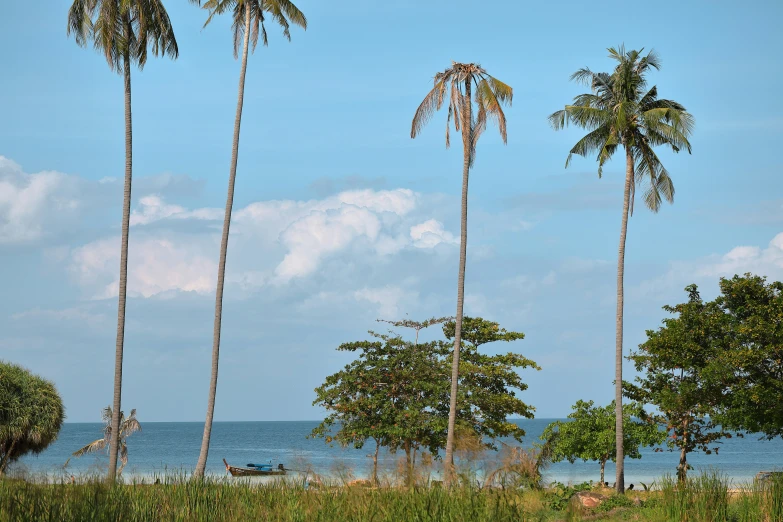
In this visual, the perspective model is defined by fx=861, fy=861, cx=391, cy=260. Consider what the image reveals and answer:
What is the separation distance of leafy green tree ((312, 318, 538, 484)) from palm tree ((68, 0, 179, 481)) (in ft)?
34.9

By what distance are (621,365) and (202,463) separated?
13779 millimetres

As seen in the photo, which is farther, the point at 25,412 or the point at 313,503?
the point at 25,412

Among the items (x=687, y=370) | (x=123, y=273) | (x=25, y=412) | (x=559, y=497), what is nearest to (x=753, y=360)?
(x=687, y=370)

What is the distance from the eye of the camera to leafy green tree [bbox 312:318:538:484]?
1251 inches

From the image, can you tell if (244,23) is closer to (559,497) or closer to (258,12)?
(258,12)

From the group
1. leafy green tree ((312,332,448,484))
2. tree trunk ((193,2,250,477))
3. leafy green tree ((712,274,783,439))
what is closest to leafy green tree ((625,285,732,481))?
leafy green tree ((712,274,783,439))

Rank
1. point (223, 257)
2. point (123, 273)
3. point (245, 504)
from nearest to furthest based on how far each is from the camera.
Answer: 1. point (245, 504)
2. point (123, 273)
3. point (223, 257)

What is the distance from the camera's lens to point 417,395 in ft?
108

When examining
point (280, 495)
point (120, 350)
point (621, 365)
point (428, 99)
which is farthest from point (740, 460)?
point (280, 495)

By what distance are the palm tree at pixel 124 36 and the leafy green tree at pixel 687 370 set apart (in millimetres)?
17667

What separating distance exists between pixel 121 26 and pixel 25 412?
13.1 metres

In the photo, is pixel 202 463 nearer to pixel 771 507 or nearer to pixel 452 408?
pixel 452 408

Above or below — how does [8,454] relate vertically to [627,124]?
below

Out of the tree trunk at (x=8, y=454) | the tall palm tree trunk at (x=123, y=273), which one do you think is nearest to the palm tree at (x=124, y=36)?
the tall palm tree trunk at (x=123, y=273)
